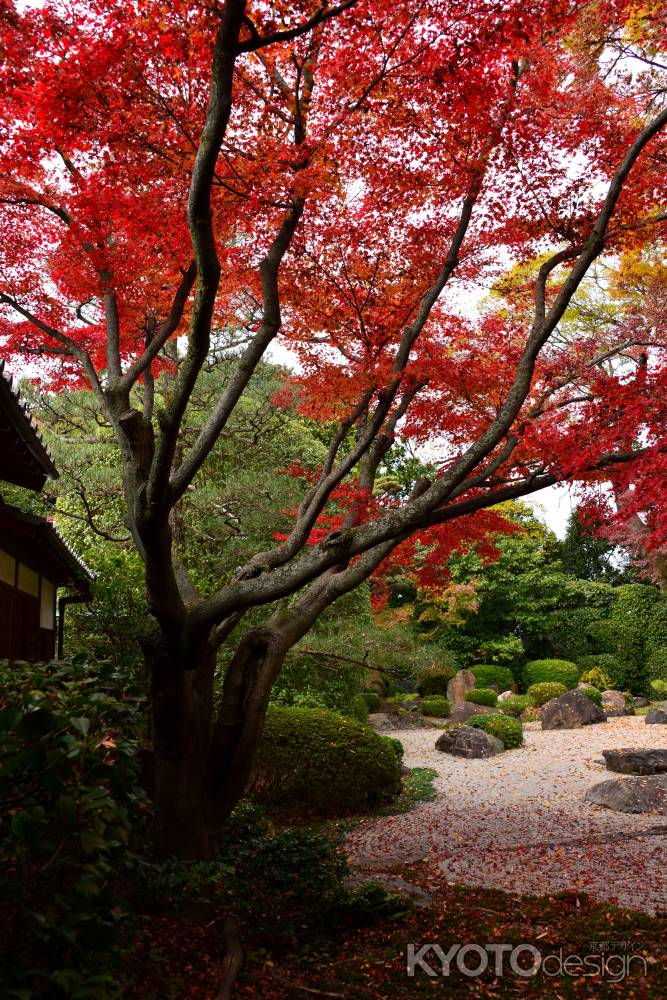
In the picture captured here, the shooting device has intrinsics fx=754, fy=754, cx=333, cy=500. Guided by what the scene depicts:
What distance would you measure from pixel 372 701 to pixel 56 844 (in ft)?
56.3

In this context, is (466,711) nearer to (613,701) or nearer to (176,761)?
(613,701)

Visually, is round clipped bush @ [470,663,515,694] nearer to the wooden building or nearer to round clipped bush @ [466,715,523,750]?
round clipped bush @ [466,715,523,750]

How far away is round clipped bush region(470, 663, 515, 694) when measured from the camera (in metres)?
21.5

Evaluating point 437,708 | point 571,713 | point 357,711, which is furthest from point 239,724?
point 437,708

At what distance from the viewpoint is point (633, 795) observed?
31.1 feet

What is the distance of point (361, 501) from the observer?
7.23 m

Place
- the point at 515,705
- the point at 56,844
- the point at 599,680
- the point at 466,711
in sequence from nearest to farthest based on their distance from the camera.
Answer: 1. the point at 56,844
2. the point at 466,711
3. the point at 515,705
4. the point at 599,680

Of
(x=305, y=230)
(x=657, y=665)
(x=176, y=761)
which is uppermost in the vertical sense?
(x=305, y=230)

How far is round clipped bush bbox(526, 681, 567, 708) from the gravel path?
6288 mm

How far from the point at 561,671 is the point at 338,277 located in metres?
17.3

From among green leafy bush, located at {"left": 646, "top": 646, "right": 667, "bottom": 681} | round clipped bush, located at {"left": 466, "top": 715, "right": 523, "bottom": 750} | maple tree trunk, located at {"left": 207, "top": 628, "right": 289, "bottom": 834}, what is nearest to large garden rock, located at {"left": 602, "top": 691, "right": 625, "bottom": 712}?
green leafy bush, located at {"left": 646, "top": 646, "right": 667, "bottom": 681}

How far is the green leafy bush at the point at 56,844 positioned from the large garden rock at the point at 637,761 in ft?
34.2

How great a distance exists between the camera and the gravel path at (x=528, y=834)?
6.79 meters

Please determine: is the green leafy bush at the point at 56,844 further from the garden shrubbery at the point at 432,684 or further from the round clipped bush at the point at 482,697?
the garden shrubbery at the point at 432,684
